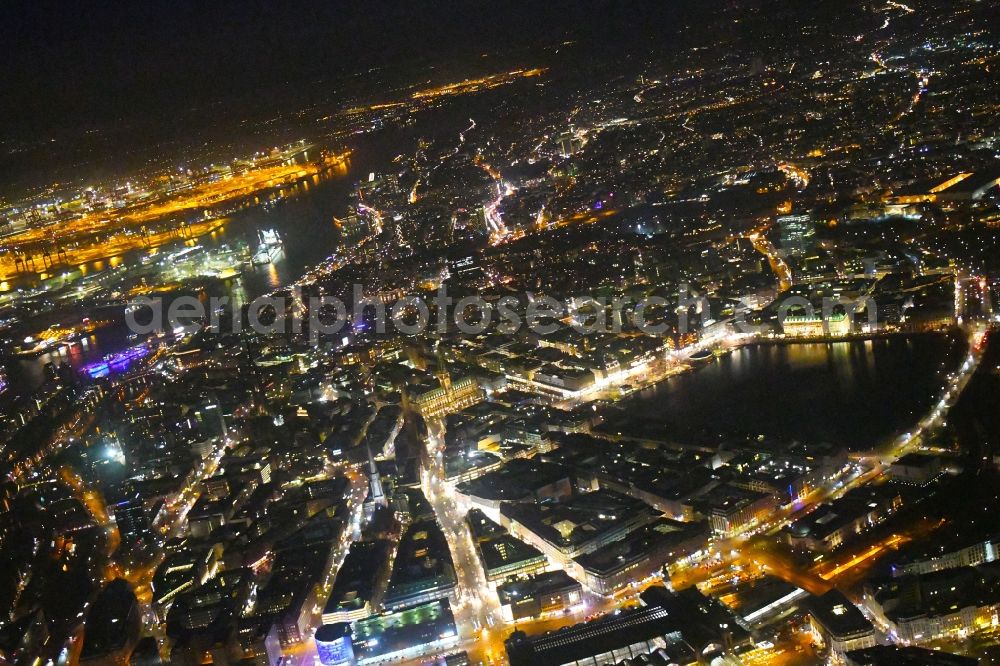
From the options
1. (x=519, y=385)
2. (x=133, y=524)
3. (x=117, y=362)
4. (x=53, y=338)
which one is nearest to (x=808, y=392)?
(x=519, y=385)

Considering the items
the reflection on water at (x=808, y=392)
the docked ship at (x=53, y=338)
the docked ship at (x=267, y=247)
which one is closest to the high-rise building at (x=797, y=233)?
the reflection on water at (x=808, y=392)

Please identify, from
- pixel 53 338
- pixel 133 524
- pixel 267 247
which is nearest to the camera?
pixel 133 524

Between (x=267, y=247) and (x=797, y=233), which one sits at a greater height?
(x=267, y=247)

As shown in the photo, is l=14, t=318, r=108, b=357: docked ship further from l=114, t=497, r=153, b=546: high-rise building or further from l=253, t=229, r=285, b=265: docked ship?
l=114, t=497, r=153, b=546: high-rise building

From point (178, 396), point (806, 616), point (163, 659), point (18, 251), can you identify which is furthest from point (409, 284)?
point (806, 616)

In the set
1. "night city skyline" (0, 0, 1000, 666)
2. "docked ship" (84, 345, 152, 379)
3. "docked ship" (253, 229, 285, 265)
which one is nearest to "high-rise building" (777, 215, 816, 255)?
"night city skyline" (0, 0, 1000, 666)

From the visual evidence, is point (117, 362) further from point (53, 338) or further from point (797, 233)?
point (797, 233)
